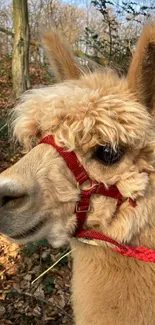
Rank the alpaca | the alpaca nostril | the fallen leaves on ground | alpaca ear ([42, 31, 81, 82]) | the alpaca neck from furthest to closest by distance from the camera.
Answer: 1. the fallen leaves on ground
2. alpaca ear ([42, 31, 81, 82])
3. the alpaca neck
4. the alpaca
5. the alpaca nostril

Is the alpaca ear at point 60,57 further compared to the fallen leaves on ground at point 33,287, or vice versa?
the fallen leaves on ground at point 33,287

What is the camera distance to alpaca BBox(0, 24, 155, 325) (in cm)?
210

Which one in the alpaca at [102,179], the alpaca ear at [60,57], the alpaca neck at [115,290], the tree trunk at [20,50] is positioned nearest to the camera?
the alpaca at [102,179]

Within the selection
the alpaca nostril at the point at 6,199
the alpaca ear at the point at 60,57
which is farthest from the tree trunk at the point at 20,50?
the alpaca nostril at the point at 6,199

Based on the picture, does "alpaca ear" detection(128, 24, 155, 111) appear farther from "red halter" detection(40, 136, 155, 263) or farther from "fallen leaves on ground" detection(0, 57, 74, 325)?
"fallen leaves on ground" detection(0, 57, 74, 325)

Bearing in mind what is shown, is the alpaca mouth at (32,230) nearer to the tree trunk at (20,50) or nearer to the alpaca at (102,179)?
the alpaca at (102,179)

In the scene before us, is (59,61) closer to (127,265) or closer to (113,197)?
(113,197)

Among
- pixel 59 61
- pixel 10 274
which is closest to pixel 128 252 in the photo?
pixel 59 61

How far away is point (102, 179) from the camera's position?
2.20m

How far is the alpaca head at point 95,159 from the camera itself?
208 cm

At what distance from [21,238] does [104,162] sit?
618 millimetres

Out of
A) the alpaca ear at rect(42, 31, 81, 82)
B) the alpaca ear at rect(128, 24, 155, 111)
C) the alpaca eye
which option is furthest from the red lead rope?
the alpaca ear at rect(42, 31, 81, 82)

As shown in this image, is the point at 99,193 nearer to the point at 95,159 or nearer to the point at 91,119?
the point at 95,159

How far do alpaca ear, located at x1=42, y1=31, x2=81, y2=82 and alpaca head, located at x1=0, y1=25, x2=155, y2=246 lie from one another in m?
0.45
